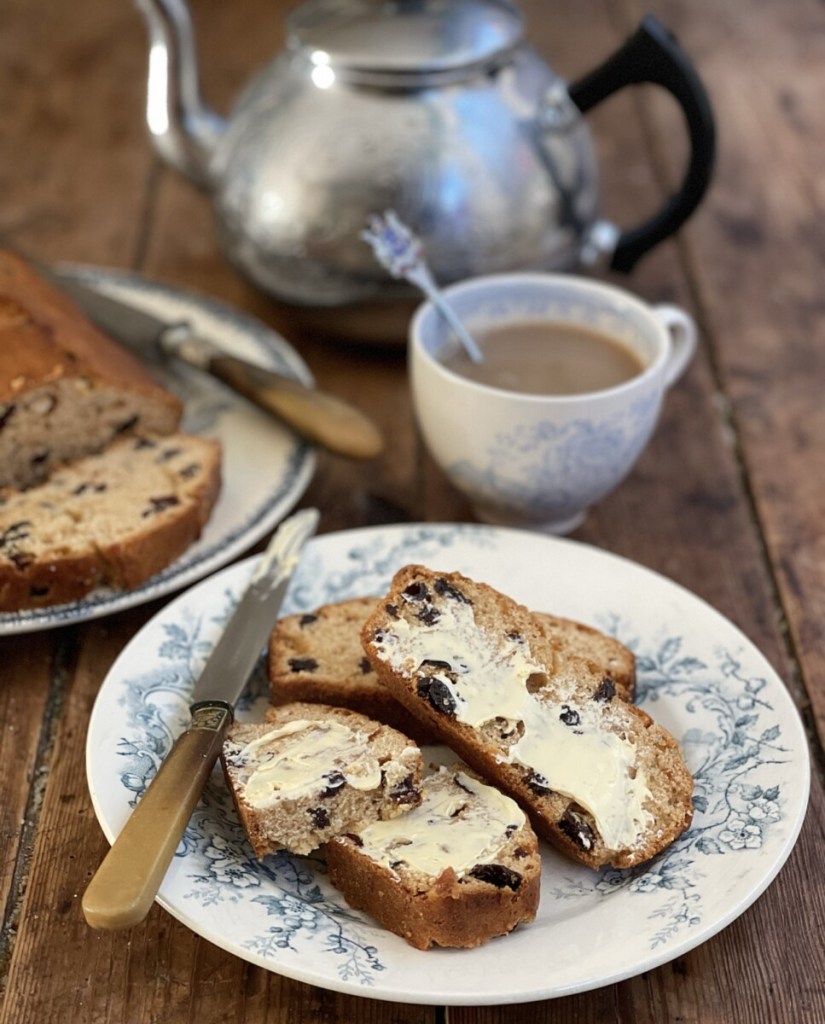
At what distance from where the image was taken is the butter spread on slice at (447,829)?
1.06 meters

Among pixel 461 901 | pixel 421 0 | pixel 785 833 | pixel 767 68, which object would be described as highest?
pixel 421 0

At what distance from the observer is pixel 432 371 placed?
62.4 inches

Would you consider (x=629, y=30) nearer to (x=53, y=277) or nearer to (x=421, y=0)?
(x=421, y=0)

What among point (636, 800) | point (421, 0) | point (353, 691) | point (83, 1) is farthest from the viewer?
point (83, 1)

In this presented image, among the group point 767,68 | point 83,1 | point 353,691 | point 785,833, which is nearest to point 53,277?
point 353,691

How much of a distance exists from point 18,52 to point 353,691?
7.91 ft

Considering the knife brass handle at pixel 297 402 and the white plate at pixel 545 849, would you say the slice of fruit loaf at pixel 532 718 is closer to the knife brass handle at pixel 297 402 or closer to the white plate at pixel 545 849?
the white plate at pixel 545 849

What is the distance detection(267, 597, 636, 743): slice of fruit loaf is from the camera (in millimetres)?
1290

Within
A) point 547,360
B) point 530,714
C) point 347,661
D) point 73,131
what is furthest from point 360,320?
point 73,131

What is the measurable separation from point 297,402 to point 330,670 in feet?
1.80

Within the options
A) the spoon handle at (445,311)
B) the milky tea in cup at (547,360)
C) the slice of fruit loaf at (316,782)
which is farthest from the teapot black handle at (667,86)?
the slice of fruit loaf at (316,782)

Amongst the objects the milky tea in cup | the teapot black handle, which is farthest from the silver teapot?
the milky tea in cup

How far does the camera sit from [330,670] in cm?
132

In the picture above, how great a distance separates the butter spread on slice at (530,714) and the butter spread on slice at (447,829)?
51mm
